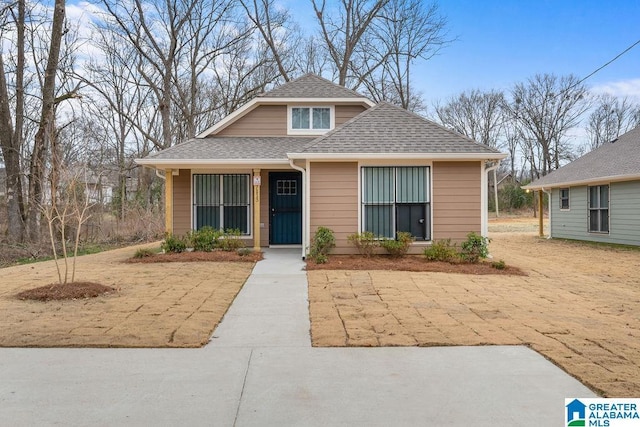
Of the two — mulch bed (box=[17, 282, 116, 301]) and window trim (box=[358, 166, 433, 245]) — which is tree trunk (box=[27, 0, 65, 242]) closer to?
mulch bed (box=[17, 282, 116, 301])

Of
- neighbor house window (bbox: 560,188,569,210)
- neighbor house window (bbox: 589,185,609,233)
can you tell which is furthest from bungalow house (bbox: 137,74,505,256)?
neighbor house window (bbox: 560,188,569,210)

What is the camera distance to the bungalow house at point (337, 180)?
1056 centimetres

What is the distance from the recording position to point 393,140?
1099cm

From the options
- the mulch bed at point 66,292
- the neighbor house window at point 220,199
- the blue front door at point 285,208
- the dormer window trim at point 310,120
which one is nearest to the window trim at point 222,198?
the neighbor house window at point 220,199

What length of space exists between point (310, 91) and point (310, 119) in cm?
88

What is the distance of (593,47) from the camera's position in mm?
16375

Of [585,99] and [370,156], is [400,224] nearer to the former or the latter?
[370,156]

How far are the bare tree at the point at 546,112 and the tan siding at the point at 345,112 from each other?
32551 millimetres

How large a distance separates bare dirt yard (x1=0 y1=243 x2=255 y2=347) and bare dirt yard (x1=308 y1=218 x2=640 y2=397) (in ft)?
4.57

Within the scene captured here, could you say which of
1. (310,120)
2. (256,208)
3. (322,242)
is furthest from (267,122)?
(322,242)

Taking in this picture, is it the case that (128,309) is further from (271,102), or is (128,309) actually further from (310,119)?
(310,119)

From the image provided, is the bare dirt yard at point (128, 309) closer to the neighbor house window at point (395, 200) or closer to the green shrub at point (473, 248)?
the neighbor house window at point (395, 200)

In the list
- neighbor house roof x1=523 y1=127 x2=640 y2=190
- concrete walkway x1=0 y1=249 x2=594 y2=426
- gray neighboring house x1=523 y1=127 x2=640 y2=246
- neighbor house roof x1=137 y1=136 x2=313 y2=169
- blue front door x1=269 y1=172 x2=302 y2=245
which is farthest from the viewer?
neighbor house roof x1=523 y1=127 x2=640 y2=190
